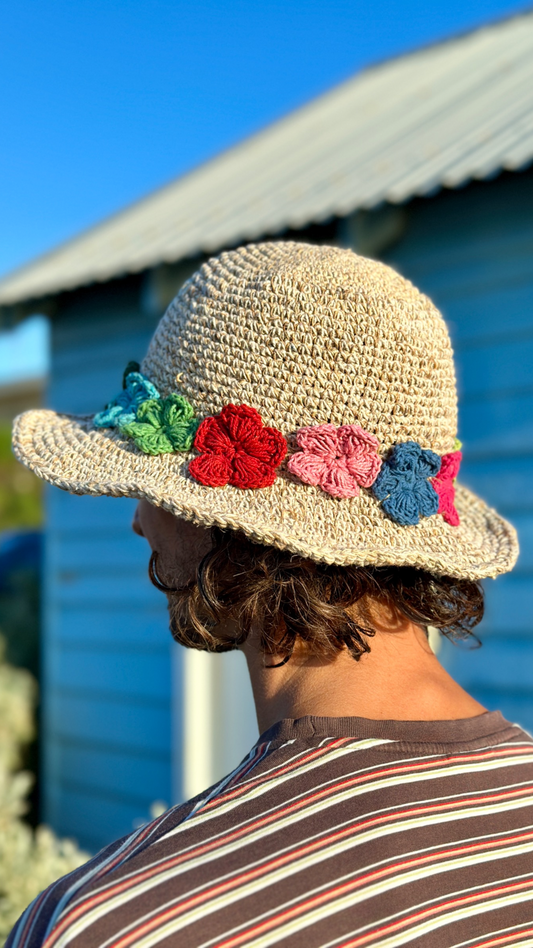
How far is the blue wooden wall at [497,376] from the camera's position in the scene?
10.9 ft

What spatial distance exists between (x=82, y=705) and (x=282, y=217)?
10.7 feet

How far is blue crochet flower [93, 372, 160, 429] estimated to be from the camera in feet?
4.77

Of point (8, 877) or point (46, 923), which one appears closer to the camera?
point (46, 923)

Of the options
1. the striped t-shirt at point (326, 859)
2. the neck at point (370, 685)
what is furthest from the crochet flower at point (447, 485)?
the striped t-shirt at point (326, 859)

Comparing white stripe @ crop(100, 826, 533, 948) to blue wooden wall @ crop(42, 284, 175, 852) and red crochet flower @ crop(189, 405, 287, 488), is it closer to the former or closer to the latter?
red crochet flower @ crop(189, 405, 287, 488)

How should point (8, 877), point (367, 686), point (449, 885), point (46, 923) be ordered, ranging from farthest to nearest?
point (8, 877), point (367, 686), point (449, 885), point (46, 923)

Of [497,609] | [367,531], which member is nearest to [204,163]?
[497,609]

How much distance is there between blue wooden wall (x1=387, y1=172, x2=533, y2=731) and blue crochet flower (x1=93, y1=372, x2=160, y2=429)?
227 centimetres

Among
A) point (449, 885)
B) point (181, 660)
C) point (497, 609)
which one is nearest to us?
point (449, 885)

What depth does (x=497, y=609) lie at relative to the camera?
337 centimetres

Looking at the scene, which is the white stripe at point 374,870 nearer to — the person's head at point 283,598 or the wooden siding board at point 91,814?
the person's head at point 283,598

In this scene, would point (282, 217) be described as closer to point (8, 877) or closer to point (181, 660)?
point (181, 660)

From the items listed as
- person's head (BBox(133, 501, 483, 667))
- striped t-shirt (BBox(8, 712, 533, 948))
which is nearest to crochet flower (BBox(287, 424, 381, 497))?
person's head (BBox(133, 501, 483, 667))

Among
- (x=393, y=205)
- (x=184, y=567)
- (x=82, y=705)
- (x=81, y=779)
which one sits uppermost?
(x=393, y=205)
